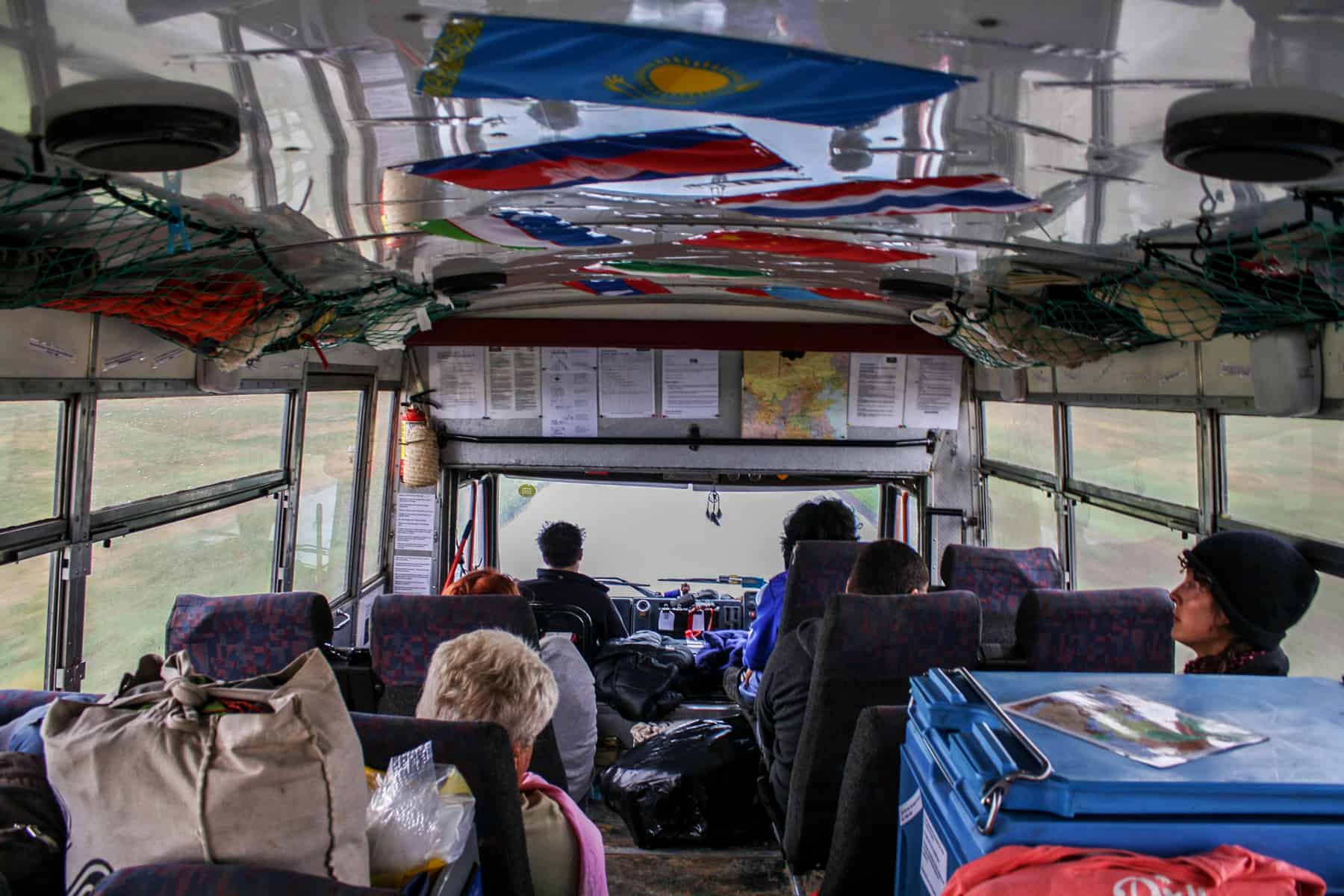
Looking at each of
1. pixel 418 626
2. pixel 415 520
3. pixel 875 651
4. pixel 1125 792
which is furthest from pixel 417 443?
pixel 1125 792

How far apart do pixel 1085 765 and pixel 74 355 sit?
3292mm

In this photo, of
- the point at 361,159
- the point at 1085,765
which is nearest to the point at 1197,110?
the point at 1085,765

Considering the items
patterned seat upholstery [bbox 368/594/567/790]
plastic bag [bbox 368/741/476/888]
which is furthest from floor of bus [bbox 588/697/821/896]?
plastic bag [bbox 368/741/476/888]

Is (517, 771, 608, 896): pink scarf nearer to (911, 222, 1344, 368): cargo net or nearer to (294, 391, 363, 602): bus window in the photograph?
(911, 222, 1344, 368): cargo net

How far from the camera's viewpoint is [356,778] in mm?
1438

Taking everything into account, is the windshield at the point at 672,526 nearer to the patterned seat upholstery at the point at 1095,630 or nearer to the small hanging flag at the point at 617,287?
the small hanging flag at the point at 617,287

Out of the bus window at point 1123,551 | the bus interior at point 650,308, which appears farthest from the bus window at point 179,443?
the bus window at point 1123,551

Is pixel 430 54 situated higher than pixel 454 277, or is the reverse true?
pixel 454 277

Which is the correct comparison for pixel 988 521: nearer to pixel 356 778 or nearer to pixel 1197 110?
pixel 1197 110

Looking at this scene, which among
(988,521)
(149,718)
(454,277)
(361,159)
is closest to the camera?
(149,718)

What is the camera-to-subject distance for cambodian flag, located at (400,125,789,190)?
2.02 metres

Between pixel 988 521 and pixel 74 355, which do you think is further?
pixel 988 521

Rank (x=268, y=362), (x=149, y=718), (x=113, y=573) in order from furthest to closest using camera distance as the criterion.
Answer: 1. (x=268, y=362)
2. (x=113, y=573)
3. (x=149, y=718)

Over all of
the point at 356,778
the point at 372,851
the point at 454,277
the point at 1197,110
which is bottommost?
the point at 372,851
